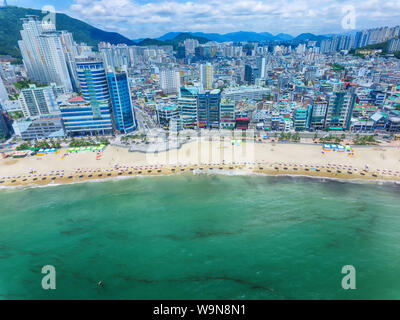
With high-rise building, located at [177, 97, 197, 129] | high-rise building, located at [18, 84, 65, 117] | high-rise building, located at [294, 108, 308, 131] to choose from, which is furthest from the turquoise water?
high-rise building, located at [18, 84, 65, 117]

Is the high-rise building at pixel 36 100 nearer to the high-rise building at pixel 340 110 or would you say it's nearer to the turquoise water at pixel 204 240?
the turquoise water at pixel 204 240

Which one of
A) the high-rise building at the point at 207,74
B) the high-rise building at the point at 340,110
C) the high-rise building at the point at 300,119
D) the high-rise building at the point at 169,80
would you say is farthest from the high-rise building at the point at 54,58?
the high-rise building at the point at 340,110

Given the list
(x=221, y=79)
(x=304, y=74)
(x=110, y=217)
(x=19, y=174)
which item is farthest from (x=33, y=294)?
(x=304, y=74)

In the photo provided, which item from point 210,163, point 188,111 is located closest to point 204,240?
point 210,163

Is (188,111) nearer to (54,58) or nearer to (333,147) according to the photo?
(333,147)

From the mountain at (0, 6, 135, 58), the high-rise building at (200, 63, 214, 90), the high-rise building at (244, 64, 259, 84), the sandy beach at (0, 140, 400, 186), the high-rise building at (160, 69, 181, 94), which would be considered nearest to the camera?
the sandy beach at (0, 140, 400, 186)

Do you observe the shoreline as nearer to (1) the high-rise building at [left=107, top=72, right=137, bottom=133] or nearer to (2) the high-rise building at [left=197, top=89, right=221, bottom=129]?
(1) the high-rise building at [left=107, top=72, right=137, bottom=133]

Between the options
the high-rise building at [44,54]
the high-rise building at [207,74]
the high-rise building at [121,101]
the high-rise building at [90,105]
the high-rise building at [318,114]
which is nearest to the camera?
the high-rise building at [90,105]
